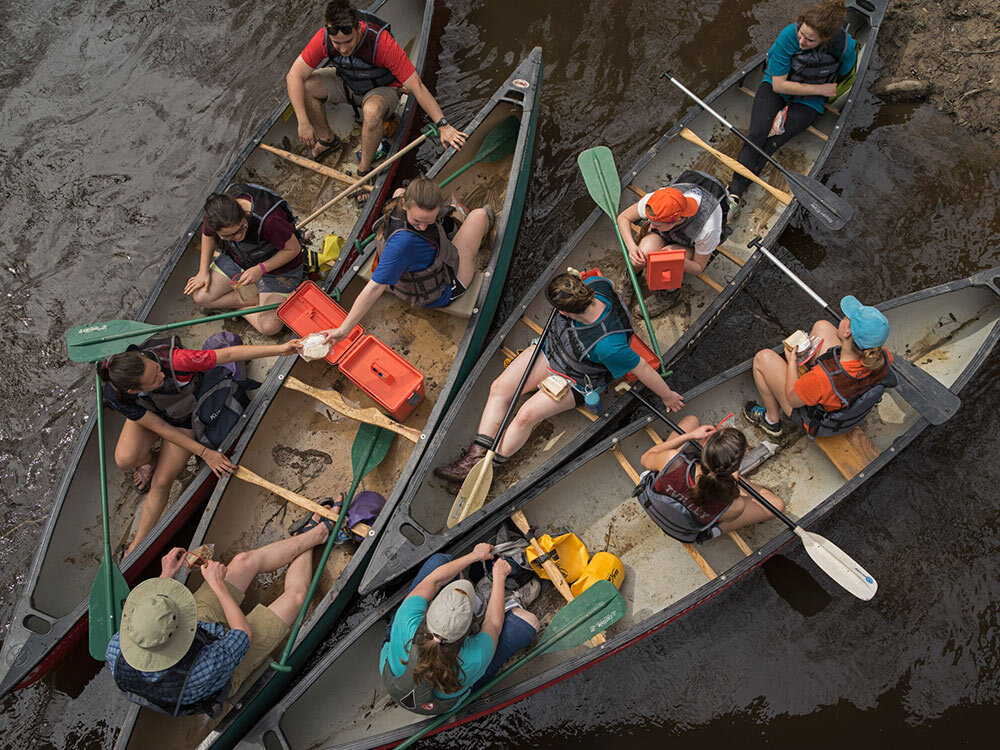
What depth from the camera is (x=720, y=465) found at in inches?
176

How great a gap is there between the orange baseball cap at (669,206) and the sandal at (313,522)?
11.9 feet

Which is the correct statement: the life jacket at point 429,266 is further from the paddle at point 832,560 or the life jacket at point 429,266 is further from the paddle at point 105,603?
the paddle at point 105,603

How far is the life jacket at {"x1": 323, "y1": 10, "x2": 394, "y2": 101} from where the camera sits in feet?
21.9

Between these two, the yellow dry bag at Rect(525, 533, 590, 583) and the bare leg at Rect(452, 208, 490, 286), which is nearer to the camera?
the yellow dry bag at Rect(525, 533, 590, 583)

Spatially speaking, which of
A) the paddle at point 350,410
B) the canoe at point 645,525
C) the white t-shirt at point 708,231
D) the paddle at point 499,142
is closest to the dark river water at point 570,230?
the canoe at point 645,525

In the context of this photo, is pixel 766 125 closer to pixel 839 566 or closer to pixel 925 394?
pixel 925 394

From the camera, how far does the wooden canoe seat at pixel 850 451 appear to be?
5664 millimetres

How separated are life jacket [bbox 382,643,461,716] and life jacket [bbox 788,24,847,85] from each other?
21.0 feet

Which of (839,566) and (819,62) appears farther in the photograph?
(819,62)

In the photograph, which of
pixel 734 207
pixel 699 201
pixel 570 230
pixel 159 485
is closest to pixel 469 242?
pixel 570 230

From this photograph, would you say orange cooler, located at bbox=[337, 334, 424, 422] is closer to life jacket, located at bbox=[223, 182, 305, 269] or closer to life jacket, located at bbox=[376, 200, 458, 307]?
life jacket, located at bbox=[376, 200, 458, 307]

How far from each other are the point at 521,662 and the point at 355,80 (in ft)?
19.1

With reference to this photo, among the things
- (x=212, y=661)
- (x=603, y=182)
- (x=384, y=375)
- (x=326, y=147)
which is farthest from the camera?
(x=326, y=147)

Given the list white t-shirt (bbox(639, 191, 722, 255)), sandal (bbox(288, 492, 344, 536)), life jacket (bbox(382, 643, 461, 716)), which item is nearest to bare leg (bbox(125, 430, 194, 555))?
sandal (bbox(288, 492, 344, 536))
